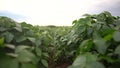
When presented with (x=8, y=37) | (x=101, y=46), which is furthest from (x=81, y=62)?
(x=8, y=37)

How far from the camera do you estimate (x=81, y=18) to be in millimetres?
2238

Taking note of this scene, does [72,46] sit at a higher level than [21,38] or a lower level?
lower

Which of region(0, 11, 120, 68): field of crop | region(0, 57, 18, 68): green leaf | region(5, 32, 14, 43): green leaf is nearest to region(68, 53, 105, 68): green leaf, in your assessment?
region(0, 11, 120, 68): field of crop

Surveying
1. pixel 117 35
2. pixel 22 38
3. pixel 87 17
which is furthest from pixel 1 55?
pixel 87 17

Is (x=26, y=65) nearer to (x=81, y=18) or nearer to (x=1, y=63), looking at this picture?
(x=1, y=63)

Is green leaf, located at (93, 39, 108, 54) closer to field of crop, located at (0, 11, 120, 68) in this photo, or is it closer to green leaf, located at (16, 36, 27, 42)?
field of crop, located at (0, 11, 120, 68)

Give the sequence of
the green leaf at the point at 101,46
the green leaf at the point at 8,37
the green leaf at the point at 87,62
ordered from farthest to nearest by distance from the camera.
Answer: the green leaf at the point at 8,37
the green leaf at the point at 101,46
the green leaf at the point at 87,62

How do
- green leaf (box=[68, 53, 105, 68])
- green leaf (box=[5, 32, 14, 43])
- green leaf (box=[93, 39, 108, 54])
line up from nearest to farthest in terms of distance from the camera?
green leaf (box=[68, 53, 105, 68]) < green leaf (box=[93, 39, 108, 54]) < green leaf (box=[5, 32, 14, 43])

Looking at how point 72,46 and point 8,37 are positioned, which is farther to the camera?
point 72,46

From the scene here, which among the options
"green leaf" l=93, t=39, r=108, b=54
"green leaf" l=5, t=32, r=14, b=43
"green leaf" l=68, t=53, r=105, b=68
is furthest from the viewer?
"green leaf" l=5, t=32, r=14, b=43

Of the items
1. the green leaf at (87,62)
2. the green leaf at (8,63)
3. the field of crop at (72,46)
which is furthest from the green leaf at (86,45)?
the green leaf at (8,63)

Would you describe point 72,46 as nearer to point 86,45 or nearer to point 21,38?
point 21,38

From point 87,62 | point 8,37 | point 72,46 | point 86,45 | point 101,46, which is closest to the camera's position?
point 87,62

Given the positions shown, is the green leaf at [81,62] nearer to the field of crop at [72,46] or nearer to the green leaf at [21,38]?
the field of crop at [72,46]
